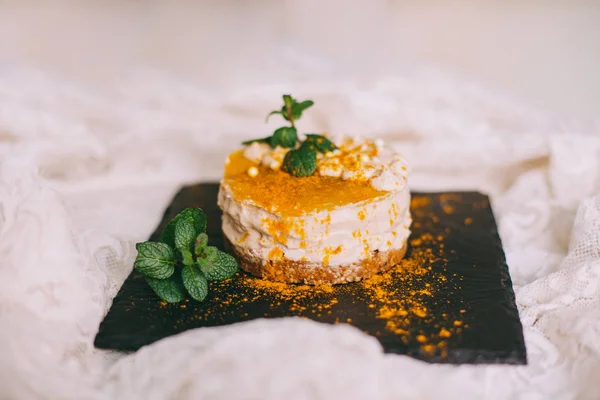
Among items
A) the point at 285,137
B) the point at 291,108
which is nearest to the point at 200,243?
the point at 285,137

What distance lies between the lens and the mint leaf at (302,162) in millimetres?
2735

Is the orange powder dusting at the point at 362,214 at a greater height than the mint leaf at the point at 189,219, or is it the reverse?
the orange powder dusting at the point at 362,214

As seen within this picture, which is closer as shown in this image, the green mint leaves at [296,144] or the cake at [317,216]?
the cake at [317,216]

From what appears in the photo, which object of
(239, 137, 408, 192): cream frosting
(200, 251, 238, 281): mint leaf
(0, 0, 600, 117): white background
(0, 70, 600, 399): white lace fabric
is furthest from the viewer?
(0, 0, 600, 117): white background

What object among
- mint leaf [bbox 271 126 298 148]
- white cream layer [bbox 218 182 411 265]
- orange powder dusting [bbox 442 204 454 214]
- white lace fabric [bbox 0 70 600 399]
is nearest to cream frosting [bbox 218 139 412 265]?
white cream layer [bbox 218 182 411 265]

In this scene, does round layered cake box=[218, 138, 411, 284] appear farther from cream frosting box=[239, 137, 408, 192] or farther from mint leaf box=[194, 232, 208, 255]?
mint leaf box=[194, 232, 208, 255]

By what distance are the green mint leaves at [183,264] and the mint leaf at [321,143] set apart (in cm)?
62

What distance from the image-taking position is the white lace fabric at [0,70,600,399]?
210 centimetres

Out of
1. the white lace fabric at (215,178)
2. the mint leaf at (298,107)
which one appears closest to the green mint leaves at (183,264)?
the white lace fabric at (215,178)

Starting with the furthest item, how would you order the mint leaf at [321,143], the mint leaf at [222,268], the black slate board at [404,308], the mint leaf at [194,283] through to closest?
the mint leaf at [321,143]
the mint leaf at [222,268]
the mint leaf at [194,283]
the black slate board at [404,308]

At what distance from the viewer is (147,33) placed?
13.5 feet

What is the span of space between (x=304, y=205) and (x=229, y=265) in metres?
0.37

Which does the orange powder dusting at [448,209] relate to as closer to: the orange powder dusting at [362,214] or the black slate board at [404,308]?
the black slate board at [404,308]

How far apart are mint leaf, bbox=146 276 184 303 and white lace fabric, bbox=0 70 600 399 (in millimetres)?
199
